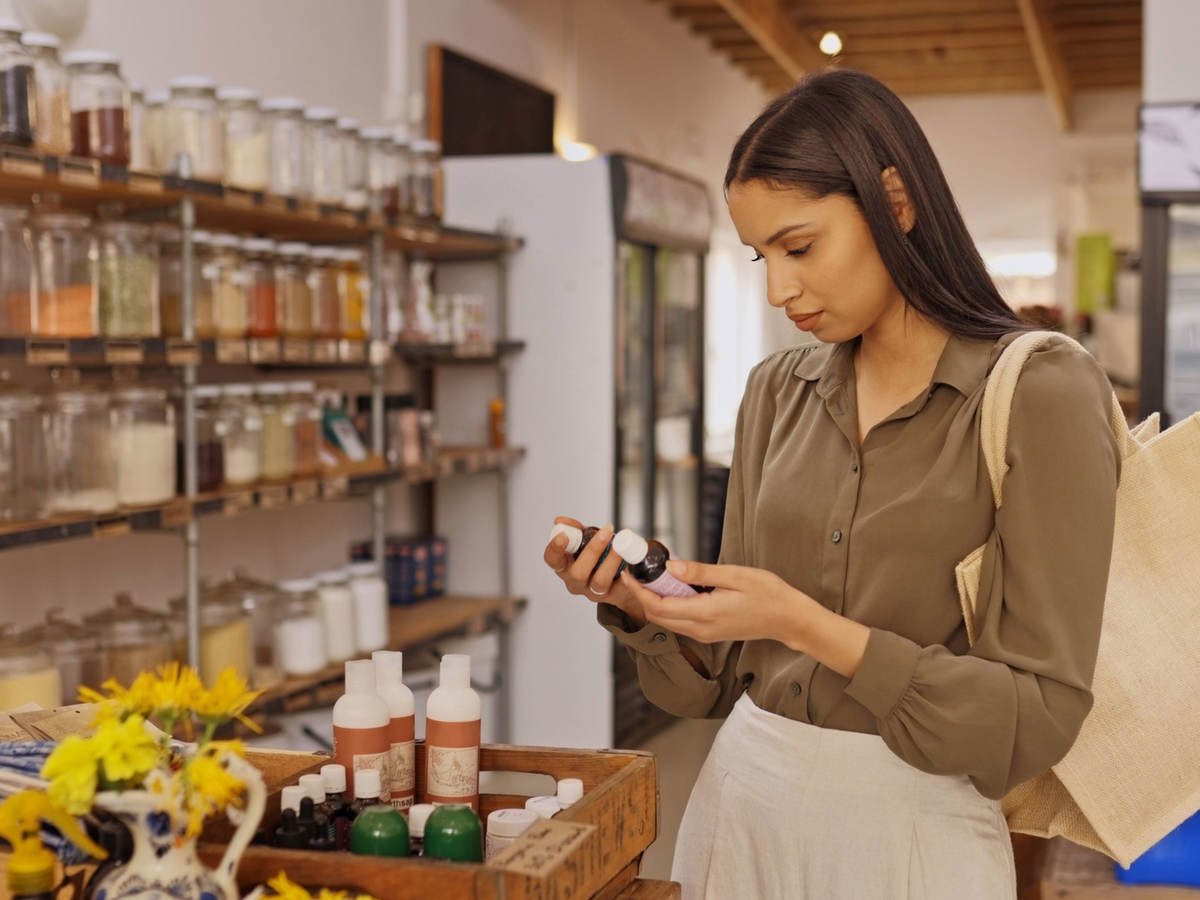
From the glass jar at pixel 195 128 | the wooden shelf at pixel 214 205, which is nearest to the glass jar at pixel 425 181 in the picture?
the wooden shelf at pixel 214 205

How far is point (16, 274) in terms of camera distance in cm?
Result: 307

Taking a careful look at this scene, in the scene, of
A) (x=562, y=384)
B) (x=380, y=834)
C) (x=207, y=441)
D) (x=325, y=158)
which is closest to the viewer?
(x=380, y=834)

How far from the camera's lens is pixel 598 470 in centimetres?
551

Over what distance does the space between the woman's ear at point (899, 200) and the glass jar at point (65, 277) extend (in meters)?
2.16

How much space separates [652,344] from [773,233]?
4.64 m

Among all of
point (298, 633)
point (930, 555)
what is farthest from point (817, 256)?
point (298, 633)

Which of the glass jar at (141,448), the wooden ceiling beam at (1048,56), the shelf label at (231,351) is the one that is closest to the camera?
the glass jar at (141,448)

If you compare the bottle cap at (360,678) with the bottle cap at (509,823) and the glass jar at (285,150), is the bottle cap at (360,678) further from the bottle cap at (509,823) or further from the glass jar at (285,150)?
the glass jar at (285,150)

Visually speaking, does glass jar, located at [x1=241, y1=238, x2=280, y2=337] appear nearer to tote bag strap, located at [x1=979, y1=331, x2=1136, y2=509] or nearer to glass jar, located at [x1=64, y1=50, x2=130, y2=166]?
glass jar, located at [x1=64, y1=50, x2=130, y2=166]

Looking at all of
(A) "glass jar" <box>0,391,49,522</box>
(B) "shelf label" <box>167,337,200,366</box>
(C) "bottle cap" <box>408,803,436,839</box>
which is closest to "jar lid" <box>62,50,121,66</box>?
(B) "shelf label" <box>167,337,200,366</box>

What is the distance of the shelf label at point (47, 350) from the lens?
2.96 m

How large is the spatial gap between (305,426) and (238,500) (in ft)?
1.65

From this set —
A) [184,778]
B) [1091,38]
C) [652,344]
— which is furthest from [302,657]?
[1091,38]

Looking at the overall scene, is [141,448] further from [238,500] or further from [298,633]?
[298,633]
